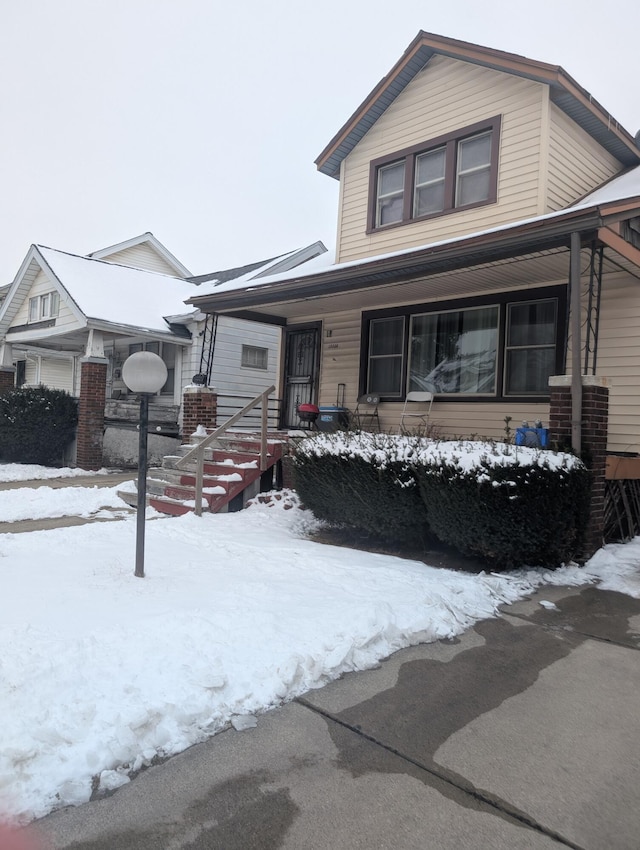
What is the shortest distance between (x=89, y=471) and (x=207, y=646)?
1143 centimetres

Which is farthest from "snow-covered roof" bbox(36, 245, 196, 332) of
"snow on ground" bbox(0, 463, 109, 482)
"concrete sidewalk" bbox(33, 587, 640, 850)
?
"concrete sidewalk" bbox(33, 587, 640, 850)

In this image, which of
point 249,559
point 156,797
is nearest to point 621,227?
point 249,559

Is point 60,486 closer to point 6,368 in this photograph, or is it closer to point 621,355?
point 6,368

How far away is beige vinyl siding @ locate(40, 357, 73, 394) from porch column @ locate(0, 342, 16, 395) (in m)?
4.03

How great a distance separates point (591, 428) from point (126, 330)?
37.1 feet

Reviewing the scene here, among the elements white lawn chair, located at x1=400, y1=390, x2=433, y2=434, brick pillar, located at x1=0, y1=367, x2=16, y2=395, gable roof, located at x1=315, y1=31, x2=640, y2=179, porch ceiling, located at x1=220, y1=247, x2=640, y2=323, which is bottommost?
white lawn chair, located at x1=400, y1=390, x2=433, y2=434

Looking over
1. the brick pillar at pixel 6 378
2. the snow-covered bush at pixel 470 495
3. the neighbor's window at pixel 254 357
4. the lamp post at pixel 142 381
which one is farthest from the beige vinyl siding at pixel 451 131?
the brick pillar at pixel 6 378

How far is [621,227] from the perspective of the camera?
749 cm

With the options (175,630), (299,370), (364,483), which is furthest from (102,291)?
(175,630)

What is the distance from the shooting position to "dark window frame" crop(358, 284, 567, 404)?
8938mm

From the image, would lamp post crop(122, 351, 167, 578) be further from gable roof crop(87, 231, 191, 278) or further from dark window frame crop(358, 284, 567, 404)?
gable roof crop(87, 231, 191, 278)

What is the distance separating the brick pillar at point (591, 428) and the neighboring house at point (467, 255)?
978 millimetres

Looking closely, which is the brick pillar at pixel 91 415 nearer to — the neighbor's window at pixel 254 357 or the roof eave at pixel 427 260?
the neighbor's window at pixel 254 357

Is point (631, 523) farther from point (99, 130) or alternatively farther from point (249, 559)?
point (99, 130)
